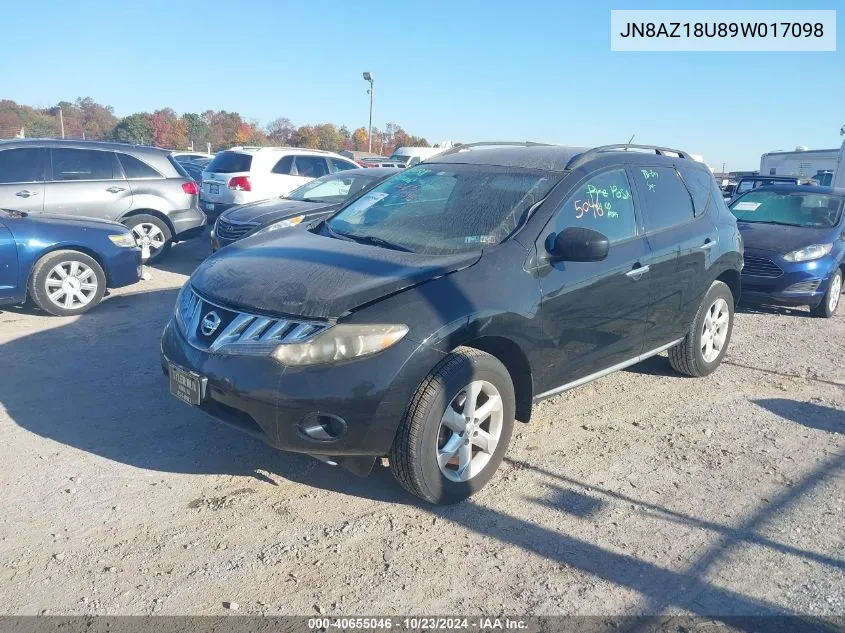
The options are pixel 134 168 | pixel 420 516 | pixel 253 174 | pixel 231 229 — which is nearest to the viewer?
pixel 420 516

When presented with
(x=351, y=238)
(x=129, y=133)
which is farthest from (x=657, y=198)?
(x=129, y=133)

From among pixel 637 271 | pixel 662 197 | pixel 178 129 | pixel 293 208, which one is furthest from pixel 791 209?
pixel 178 129

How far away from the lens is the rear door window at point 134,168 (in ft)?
31.4

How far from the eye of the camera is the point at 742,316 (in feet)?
27.7

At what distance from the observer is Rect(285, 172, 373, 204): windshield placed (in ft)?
32.2

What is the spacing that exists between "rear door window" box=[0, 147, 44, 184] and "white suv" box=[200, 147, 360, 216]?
10.9 ft

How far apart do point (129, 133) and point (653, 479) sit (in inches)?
1940

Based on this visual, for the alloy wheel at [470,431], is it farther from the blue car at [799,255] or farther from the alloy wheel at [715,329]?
→ the blue car at [799,255]

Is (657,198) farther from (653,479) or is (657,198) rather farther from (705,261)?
(653,479)

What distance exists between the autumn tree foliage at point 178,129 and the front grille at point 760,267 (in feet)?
126

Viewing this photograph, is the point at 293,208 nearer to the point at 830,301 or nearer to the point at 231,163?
the point at 231,163

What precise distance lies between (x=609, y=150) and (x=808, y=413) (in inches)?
95.0

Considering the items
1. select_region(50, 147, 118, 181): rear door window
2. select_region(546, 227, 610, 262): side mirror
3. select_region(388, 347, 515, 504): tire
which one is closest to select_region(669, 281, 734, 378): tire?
select_region(546, 227, 610, 262): side mirror

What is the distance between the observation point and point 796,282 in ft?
27.2
